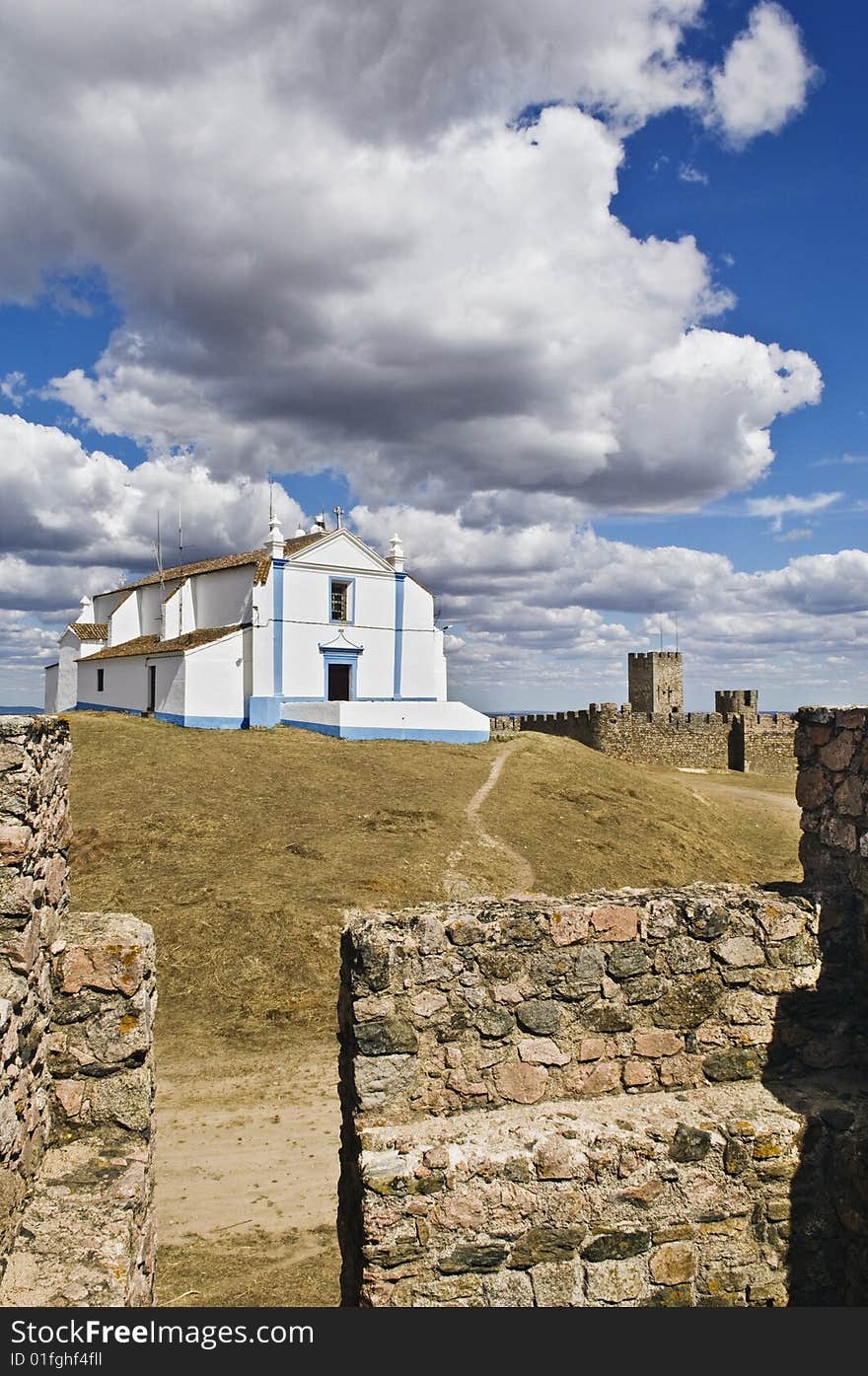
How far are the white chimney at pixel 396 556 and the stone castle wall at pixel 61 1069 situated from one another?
101 ft

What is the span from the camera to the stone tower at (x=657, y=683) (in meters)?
44.2

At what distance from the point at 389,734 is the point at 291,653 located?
214 inches

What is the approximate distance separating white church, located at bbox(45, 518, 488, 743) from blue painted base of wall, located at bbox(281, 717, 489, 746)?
0.13 ft

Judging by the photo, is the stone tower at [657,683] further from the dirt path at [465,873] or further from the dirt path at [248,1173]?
the dirt path at [248,1173]

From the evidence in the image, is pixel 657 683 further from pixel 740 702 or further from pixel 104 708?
pixel 104 708

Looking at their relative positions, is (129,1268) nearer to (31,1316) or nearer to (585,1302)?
(31,1316)

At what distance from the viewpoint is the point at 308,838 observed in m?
17.6

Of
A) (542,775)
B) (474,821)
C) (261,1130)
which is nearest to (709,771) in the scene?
(542,775)

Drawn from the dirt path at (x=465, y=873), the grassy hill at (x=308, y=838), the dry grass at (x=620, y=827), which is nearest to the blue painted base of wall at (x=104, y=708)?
the grassy hill at (x=308, y=838)

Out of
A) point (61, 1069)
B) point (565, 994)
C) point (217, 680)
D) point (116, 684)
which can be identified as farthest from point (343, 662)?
point (565, 994)

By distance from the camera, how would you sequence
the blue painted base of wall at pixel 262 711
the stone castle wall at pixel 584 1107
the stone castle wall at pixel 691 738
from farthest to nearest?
1. the stone castle wall at pixel 691 738
2. the blue painted base of wall at pixel 262 711
3. the stone castle wall at pixel 584 1107

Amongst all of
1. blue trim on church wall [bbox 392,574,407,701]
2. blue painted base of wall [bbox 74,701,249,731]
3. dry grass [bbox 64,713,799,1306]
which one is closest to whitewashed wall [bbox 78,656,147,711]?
blue painted base of wall [bbox 74,701,249,731]

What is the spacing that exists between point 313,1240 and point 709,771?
1324 inches

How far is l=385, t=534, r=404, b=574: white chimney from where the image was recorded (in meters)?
34.8
